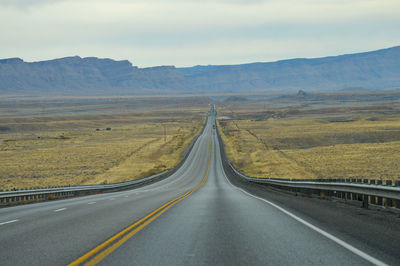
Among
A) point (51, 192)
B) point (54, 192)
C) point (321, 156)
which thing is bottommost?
point (321, 156)

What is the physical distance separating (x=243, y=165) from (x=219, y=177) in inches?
444

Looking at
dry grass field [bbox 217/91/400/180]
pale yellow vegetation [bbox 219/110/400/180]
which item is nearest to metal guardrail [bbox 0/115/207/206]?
dry grass field [bbox 217/91/400/180]

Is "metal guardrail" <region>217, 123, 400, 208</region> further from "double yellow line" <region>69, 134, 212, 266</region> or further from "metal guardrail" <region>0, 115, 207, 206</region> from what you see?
"metal guardrail" <region>0, 115, 207, 206</region>

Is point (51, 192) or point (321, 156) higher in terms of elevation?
point (51, 192)

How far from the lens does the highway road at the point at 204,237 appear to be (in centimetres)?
741

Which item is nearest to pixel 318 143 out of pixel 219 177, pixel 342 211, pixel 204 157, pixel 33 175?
pixel 204 157

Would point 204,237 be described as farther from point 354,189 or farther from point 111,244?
point 354,189

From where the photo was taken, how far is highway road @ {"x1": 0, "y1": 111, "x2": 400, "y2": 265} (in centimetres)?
741

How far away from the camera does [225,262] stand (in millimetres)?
7105

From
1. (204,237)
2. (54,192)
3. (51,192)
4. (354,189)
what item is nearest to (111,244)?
(204,237)

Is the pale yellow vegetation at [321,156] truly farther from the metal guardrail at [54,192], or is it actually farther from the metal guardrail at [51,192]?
the metal guardrail at [51,192]

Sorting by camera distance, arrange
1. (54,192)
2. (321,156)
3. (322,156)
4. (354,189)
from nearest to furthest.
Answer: (354,189), (54,192), (322,156), (321,156)

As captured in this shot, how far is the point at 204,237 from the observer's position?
9367mm

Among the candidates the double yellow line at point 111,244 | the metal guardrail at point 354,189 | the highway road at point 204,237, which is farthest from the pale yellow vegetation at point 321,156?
the double yellow line at point 111,244
